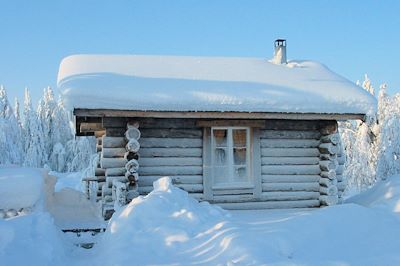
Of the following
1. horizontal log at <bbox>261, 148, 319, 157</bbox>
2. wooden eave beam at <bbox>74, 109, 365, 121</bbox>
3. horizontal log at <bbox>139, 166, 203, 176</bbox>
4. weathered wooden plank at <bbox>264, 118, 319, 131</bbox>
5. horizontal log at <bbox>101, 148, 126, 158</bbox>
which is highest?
wooden eave beam at <bbox>74, 109, 365, 121</bbox>

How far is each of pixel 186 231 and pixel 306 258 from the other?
6.33 ft

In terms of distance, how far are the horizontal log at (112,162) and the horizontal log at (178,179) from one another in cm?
63

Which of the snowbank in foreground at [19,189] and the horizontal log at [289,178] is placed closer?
the snowbank in foreground at [19,189]

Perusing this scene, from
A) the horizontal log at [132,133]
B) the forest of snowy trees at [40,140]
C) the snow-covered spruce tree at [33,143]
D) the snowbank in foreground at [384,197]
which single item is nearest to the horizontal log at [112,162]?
the horizontal log at [132,133]

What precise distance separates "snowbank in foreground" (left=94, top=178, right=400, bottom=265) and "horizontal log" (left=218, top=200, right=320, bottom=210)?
235 cm

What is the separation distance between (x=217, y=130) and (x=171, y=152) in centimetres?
127

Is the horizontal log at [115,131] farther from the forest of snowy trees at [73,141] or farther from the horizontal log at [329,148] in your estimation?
the forest of snowy trees at [73,141]

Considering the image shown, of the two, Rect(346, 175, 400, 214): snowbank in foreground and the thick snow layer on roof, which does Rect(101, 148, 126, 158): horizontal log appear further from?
Rect(346, 175, 400, 214): snowbank in foreground

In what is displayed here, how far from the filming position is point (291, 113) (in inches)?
383

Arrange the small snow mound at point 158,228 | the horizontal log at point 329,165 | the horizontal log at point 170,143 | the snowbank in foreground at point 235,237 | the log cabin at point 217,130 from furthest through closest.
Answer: the horizontal log at point 329,165 → the horizontal log at point 170,143 → the log cabin at point 217,130 → the small snow mound at point 158,228 → the snowbank in foreground at point 235,237

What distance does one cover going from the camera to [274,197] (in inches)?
410

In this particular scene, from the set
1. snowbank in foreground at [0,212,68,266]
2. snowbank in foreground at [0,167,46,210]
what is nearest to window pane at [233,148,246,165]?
snowbank in foreground at [0,167,46,210]

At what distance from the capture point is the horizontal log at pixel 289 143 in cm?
1043

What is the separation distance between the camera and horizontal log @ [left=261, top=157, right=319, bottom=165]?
10414 millimetres
